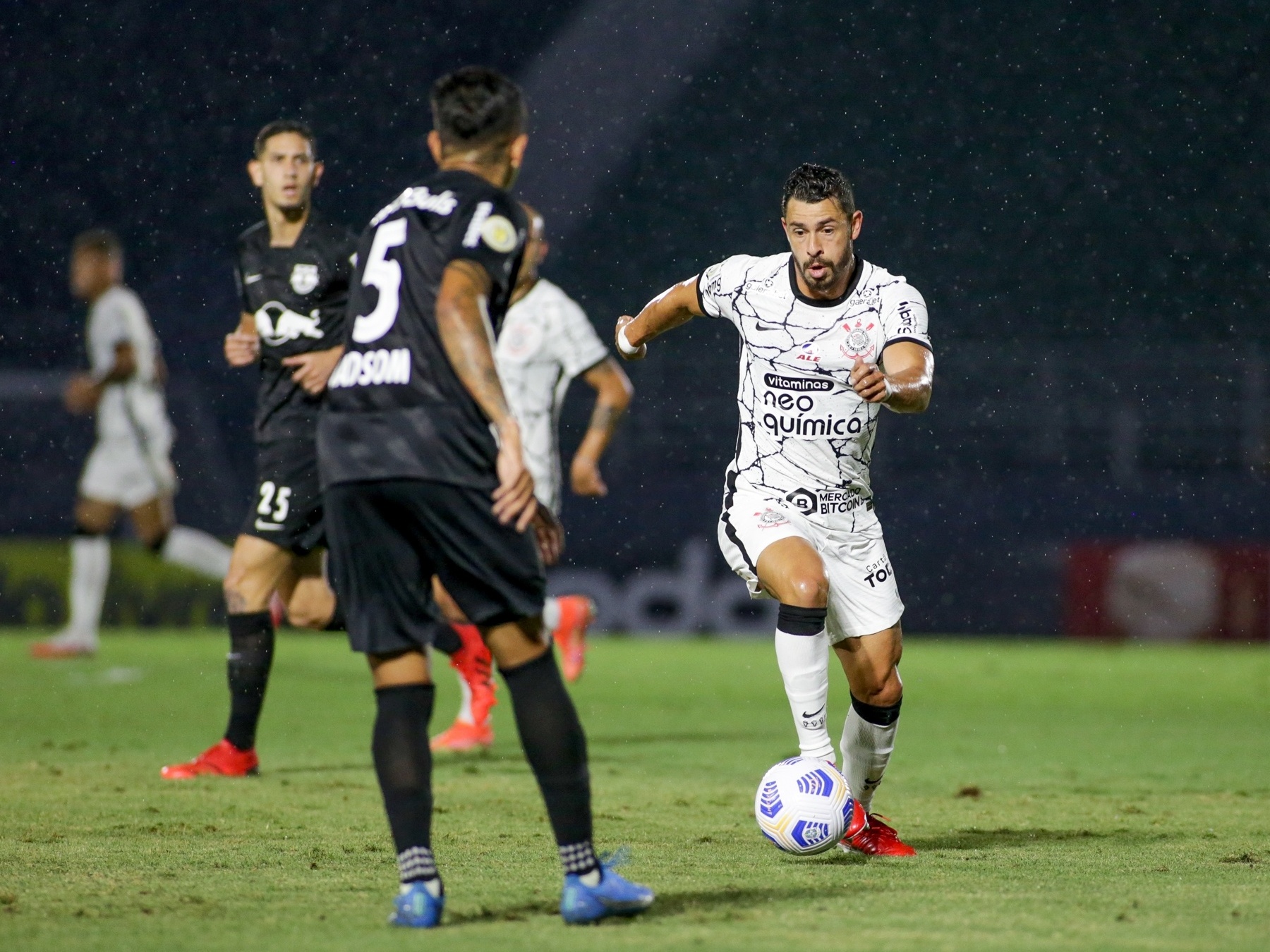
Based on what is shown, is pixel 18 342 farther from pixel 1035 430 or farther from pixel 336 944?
pixel 336 944

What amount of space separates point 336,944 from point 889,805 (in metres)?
3.29

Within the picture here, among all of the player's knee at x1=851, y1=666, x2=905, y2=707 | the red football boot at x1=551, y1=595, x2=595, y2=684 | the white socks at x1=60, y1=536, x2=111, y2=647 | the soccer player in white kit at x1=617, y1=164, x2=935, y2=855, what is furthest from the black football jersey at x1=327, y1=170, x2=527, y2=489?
the white socks at x1=60, y1=536, x2=111, y2=647

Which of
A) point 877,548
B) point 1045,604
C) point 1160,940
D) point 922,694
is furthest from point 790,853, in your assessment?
point 1045,604

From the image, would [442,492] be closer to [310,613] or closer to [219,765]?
[219,765]

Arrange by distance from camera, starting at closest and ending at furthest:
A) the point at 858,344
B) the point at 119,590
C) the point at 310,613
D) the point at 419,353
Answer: the point at 419,353 < the point at 858,344 < the point at 310,613 < the point at 119,590

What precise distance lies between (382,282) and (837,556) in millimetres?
2107

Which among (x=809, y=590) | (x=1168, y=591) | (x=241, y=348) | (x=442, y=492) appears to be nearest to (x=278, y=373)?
(x=241, y=348)

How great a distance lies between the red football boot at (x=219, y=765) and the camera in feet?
22.1

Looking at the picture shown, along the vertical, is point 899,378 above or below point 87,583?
above

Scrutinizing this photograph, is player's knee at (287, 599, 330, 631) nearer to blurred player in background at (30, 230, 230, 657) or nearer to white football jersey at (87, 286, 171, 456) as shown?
blurred player in background at (30, 230, 230, 657)

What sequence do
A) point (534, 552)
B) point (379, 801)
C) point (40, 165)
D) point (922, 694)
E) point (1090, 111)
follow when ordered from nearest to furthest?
point (534, 552) → point (379, 801) → point (922, 694) → point (40, 165) → point (1090, 111)

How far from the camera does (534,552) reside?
12.4ft

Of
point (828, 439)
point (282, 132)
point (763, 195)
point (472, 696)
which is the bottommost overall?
point (472, 696)

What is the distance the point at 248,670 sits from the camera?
22.6 ft
